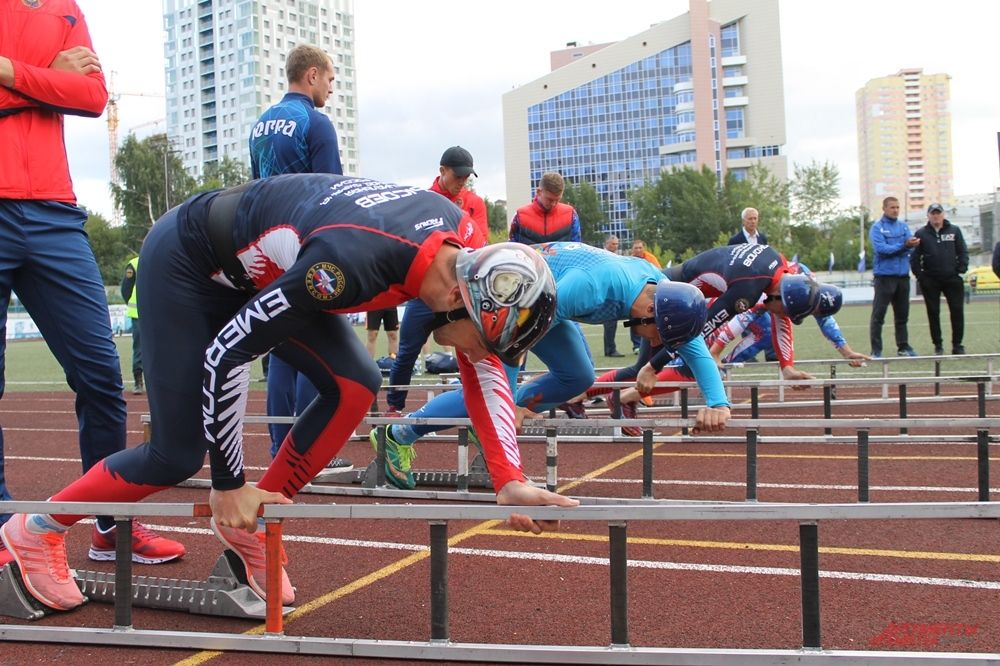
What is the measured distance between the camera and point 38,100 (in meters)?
3.98

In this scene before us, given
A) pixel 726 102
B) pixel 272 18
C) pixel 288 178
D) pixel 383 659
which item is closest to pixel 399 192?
pixel 288 178

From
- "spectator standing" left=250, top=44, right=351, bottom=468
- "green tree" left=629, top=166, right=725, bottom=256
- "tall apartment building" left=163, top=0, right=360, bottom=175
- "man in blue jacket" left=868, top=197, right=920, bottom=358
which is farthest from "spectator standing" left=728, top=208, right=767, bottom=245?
"tall apartment building" left=163, top=0, right=360, bottom=175

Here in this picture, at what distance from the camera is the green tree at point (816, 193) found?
9269 cm

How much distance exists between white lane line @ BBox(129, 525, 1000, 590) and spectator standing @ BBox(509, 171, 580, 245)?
483 cm

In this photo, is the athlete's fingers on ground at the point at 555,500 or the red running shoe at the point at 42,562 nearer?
the athlete's fingers on ground at the point at 555,500

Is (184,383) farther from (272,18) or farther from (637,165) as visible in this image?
(272,18)

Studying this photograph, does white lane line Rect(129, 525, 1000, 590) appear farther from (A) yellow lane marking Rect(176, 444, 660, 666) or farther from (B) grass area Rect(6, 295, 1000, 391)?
(B) grass area Rect(6, 295, 1000, 391)

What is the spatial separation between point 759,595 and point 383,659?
1598mm

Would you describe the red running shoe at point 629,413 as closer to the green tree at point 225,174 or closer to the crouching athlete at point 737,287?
the crouching athlete at point 737,287

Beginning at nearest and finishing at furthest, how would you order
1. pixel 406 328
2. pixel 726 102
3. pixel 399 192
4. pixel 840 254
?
pixel 399 192, pixel 406 328, pixel 840 254, pixel 726 102

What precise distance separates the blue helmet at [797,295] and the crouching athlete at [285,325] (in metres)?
5.54

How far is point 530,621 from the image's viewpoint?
3.62 meters

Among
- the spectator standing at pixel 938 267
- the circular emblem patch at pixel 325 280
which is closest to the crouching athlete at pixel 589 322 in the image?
the circular emblem patch at pixel 325 280

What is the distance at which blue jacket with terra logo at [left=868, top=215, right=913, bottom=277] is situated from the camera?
14.3 m
